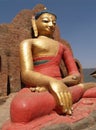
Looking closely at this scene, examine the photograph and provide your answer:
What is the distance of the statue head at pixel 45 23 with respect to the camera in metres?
4.14

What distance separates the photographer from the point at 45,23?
417 cm

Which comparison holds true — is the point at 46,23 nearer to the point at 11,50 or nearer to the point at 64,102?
the point at 64,102

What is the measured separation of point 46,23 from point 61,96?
1.39m

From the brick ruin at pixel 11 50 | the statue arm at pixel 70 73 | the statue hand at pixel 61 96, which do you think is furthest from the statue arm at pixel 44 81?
the brick ruin at pixel 11 50

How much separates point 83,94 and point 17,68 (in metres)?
6.33

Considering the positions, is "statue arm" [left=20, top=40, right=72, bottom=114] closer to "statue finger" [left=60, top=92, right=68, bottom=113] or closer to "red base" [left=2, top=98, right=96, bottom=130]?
"statue finger" [left=60, top=92, right=68, bottom=113]

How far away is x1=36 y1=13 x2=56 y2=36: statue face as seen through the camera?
4.14 meters

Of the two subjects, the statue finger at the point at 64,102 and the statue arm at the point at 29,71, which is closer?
the statue finger at the point at 64,102

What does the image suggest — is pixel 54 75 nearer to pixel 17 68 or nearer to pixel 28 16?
pixel 17 68

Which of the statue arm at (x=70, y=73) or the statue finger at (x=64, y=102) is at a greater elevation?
the statue arm at (x=70, y=73)

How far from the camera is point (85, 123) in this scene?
119 inches

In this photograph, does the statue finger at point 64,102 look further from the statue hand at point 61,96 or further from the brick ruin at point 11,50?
the brick ruin at point 11,50

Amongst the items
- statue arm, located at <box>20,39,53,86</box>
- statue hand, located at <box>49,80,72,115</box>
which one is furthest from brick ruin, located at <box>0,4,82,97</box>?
statue hand, located at <box>49,80,72,115</box>

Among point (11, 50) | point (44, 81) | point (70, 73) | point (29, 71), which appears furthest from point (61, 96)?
point (11, 50)
